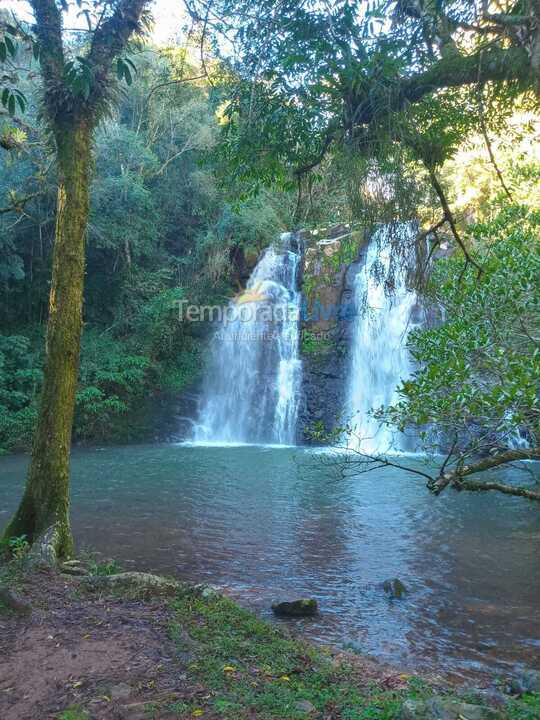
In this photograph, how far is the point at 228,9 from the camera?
5.98 meters

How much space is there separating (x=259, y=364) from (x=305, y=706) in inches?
717

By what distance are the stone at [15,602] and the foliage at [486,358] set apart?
3.17m

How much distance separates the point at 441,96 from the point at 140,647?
4.63m

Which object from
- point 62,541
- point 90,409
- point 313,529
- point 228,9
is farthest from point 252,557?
point 90,409

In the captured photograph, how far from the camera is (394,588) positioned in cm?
664

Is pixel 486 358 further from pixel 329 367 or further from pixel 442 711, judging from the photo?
pixel 329 367

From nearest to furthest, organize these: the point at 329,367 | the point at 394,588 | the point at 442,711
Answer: the point at 442,711
the point at 394,588
the point at 329,367

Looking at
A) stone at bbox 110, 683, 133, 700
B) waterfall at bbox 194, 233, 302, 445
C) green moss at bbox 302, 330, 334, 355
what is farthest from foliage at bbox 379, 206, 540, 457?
green moss at bbox 302, 330, 334, 355

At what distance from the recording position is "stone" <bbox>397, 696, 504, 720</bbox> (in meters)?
2.86

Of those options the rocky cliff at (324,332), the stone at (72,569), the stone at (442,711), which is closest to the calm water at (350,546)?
the stone at (72,569)

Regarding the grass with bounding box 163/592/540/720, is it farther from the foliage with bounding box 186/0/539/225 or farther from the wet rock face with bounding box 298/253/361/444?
the wet rock face with bounding box 298/253/361/444

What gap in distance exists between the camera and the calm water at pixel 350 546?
569cm

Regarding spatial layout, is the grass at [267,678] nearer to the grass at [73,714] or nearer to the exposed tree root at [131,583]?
the exposed tree root at [131,583]

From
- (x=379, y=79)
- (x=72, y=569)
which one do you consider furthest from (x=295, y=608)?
(x=379, y=79)
